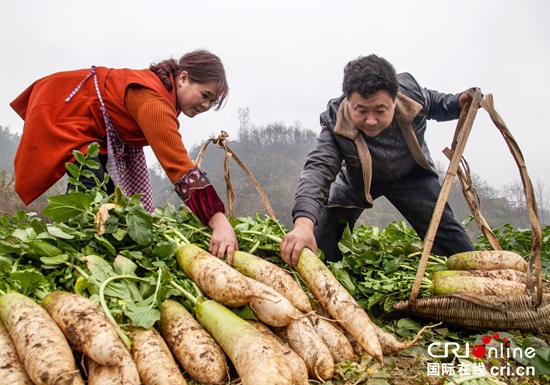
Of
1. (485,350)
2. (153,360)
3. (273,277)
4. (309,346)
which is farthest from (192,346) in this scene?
(485,350)

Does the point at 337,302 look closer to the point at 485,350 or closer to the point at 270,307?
the point at 270,307

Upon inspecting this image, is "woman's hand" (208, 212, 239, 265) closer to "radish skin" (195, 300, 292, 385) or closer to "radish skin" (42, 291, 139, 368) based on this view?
"radish skin" (195, 300, 292, 385)

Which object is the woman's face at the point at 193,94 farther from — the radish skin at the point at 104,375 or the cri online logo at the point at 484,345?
the cri online logo at the point at 484,345

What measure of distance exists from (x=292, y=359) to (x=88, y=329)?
86cm

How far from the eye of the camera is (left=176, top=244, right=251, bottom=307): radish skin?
73.5 inches

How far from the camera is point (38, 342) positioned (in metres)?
1.40

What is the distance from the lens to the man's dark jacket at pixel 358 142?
3.11 m

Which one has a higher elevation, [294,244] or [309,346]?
[294,244]

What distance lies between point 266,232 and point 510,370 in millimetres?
1598

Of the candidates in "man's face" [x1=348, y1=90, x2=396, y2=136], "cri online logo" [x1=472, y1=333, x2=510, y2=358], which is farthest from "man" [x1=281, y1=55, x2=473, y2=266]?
"cri online logo" [x1=472, y1=333, x2=510, y2=358]

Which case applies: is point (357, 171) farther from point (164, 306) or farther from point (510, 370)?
point (164, 306)

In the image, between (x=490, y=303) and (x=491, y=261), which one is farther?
(x=491, y=261)


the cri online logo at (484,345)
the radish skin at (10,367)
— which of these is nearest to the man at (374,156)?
the cri online logo at (484,345)

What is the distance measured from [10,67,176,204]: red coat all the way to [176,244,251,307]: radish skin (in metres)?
1.19
